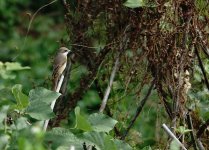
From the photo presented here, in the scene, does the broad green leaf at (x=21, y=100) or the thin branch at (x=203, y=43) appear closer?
the broad green leaf at (x=21, y=100)

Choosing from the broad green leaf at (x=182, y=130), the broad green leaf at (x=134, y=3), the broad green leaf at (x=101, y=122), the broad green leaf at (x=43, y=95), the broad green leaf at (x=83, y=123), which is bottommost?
the broad green leaf at (x=182, y=130)

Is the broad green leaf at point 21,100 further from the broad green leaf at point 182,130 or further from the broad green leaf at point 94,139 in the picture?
the broad green leaf at point 182,130

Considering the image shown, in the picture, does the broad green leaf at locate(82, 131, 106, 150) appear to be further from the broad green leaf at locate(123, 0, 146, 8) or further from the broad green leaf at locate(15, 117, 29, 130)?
the broad green leaf at locate(123, 0, 146, 8)

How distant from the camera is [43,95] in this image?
206cm

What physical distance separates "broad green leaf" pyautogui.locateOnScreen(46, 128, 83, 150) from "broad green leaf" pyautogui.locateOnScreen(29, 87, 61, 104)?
102mm

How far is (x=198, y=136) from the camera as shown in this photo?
8.27 feet

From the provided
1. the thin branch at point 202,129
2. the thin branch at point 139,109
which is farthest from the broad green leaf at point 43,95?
the thin branch at point 202,129

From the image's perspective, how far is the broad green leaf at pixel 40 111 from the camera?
1.98 meters

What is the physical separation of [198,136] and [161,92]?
0.66 feet

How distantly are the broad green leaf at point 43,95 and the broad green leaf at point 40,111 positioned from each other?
0.02 meters

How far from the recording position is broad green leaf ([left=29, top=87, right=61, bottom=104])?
80.5 inches

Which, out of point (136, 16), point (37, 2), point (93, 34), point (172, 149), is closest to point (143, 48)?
point (136, 16)

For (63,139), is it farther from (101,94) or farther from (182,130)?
(101,94)

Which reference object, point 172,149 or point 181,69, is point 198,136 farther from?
point 172,149
